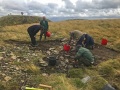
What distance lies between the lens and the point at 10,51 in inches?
549

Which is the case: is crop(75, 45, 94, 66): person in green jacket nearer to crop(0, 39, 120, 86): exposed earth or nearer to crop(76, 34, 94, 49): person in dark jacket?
crop(0, 39, 120, 86): exposed earth

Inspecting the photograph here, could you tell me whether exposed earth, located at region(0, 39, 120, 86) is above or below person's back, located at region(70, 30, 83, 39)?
below

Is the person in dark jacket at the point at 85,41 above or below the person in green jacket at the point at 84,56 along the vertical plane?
above

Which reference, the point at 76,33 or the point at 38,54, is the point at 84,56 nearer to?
the point at 76,33

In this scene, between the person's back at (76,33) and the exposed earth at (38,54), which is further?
the person's back at (76,33)

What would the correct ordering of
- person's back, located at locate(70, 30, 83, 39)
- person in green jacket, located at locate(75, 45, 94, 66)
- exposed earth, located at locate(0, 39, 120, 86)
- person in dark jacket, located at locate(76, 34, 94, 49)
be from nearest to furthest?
exposed earth, located at locate(0, 39, 120, 86)
person in green jacket, located at locate(75, 45, 94, 66)
person in dark jacket, located at locate(76, 34, 94, 49)
person's back, located at locate(70, 30, 83, 39)

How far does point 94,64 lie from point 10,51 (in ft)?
16.6

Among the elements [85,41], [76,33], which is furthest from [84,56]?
[76,33]

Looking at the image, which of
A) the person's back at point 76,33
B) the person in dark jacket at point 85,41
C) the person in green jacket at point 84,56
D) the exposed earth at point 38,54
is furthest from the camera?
the person's back at point 76,33

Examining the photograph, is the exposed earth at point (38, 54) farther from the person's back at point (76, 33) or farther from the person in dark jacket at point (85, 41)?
the person's back at point (76, 33)

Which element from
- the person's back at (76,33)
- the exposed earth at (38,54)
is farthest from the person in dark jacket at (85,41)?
the exposed earth at (38,54)

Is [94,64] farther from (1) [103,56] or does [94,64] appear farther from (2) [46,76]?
(2) [46,76]

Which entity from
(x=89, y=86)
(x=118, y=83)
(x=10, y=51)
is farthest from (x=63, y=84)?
(x=10, y=51)

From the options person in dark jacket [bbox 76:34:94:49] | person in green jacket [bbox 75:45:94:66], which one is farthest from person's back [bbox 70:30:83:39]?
person in green jacket [bbox 75:45:94:66]
